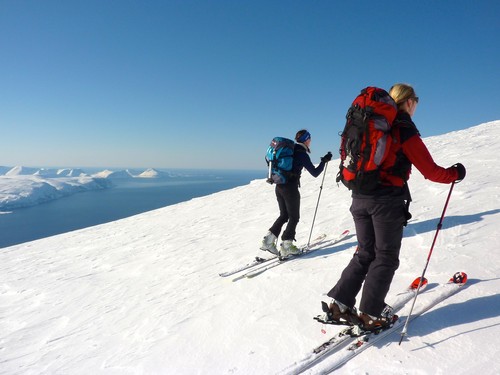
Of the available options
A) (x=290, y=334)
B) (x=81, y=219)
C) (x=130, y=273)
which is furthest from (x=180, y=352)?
(x=81, y=219)

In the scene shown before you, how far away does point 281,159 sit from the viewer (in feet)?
17.4

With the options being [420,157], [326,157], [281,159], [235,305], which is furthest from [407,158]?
[235,305]

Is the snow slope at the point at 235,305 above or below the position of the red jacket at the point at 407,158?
below

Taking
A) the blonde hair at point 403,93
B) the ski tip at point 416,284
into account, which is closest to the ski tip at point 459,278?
the ski tip at point 416,284

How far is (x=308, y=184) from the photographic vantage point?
57.2 ft

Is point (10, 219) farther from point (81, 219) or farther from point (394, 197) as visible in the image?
point (394, 197)

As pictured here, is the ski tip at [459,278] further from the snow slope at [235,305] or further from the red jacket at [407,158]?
the red jacket at [407,158]

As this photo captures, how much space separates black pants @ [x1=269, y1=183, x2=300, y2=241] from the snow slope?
68cm

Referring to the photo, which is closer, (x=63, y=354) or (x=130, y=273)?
(x=63, y=354)

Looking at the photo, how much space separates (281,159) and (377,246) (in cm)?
284

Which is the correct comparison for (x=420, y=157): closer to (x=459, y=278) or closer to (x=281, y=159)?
(x=459, y=278)

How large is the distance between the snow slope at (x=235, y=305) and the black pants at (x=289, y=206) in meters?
0.68

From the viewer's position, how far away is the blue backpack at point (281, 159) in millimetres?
5266

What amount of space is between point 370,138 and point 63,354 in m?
5.07
